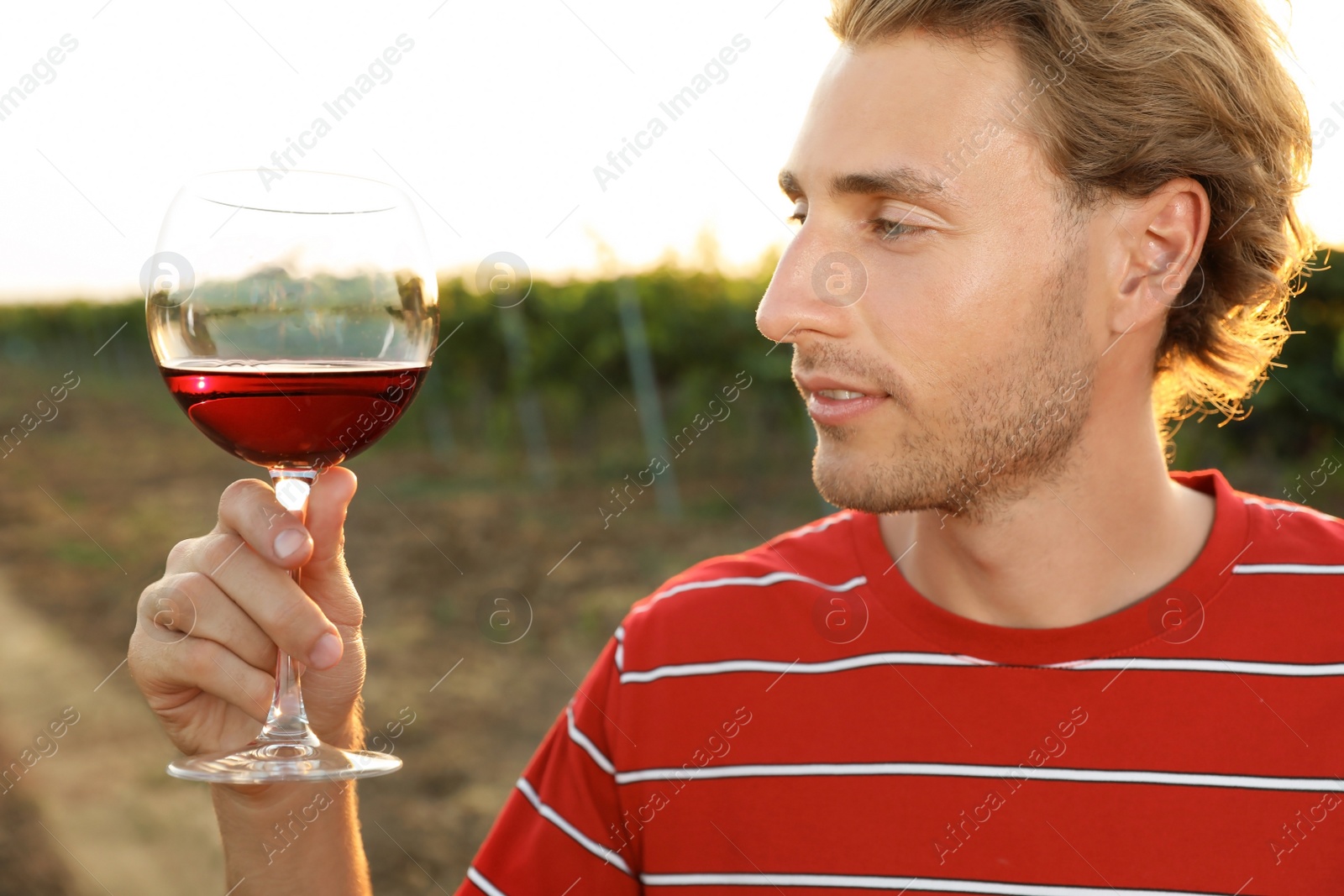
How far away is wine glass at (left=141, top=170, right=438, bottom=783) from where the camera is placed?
1.28m

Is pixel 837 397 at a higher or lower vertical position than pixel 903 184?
lower

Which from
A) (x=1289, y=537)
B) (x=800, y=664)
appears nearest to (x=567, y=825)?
(x=800, y=664)

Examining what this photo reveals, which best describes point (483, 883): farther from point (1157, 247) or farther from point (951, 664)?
point (1157, 247)

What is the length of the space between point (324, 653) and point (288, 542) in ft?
0.48

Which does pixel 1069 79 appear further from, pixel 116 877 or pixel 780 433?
pixel 780 433

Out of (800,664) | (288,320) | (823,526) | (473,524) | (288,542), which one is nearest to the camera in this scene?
(288,320)

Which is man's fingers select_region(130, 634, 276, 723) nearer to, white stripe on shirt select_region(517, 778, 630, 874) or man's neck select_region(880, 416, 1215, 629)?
white stripe on shirt select_region(517, 778, 630, 874)

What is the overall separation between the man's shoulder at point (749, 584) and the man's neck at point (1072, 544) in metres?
0.13

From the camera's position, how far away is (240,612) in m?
1.46

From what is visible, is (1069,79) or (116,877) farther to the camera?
(116,877)

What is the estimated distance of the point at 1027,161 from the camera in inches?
→ 85.3

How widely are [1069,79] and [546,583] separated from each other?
7.67 meters

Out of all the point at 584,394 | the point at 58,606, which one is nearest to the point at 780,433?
the point at 584,394

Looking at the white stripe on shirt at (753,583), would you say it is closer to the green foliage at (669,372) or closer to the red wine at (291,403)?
the red wine at (291,403)
